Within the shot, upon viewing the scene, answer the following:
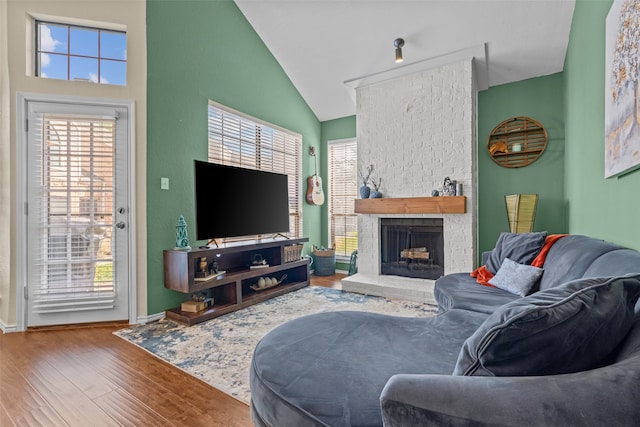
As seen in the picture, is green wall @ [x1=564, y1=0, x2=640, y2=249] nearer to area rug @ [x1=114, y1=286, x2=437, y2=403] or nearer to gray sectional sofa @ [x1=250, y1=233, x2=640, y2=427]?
gray sectional sofa @ [x1=250, y1=233, x2=640, y2=427]

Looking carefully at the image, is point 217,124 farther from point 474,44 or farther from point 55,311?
point 474,44

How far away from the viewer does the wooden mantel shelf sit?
3.36 metres

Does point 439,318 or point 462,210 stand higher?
point 462,210

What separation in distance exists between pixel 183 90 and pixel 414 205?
2809 millimetres

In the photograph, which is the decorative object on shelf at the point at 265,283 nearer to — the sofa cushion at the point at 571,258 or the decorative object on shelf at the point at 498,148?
the sofa cushion at the point at 571,258

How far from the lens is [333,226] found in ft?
16.9

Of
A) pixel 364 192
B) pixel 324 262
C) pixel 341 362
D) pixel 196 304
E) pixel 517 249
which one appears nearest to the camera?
pixel 341 362

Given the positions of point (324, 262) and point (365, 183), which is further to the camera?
point (324, 262)

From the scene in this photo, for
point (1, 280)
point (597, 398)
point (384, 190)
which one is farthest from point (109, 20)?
point (597, 398)

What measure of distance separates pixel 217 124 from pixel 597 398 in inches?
144

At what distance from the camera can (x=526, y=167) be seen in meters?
3.71

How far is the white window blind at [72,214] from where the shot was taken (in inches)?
102

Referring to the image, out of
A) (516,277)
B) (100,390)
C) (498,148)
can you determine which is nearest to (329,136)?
(498,148)

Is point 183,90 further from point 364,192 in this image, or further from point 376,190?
point 376,190
